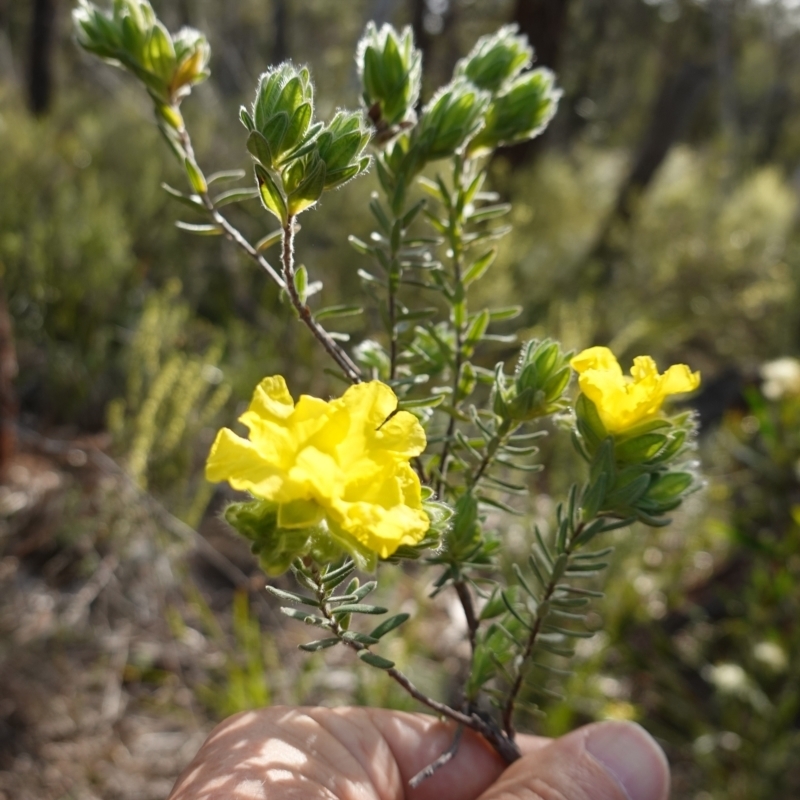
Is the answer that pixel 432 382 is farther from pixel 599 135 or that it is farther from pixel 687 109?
pixel 599 135

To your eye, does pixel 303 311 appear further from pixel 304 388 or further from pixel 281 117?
pixel 304 388

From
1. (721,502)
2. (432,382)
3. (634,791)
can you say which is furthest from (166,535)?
(721,502)

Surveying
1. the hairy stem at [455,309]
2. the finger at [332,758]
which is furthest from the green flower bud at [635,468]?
the finger at [332,758]

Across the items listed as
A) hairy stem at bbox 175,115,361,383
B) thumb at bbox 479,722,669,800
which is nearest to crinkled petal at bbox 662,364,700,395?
hairy stem at bbox 175,115,361,383

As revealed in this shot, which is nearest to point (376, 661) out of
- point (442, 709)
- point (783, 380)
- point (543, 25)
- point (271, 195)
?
point (442, 709)

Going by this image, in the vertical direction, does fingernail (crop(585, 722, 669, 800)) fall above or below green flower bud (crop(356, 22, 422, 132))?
below

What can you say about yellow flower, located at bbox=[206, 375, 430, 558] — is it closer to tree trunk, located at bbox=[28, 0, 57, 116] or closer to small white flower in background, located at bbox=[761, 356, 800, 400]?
small white flower in background, located at bbox=[761, 356, 800, 400]
